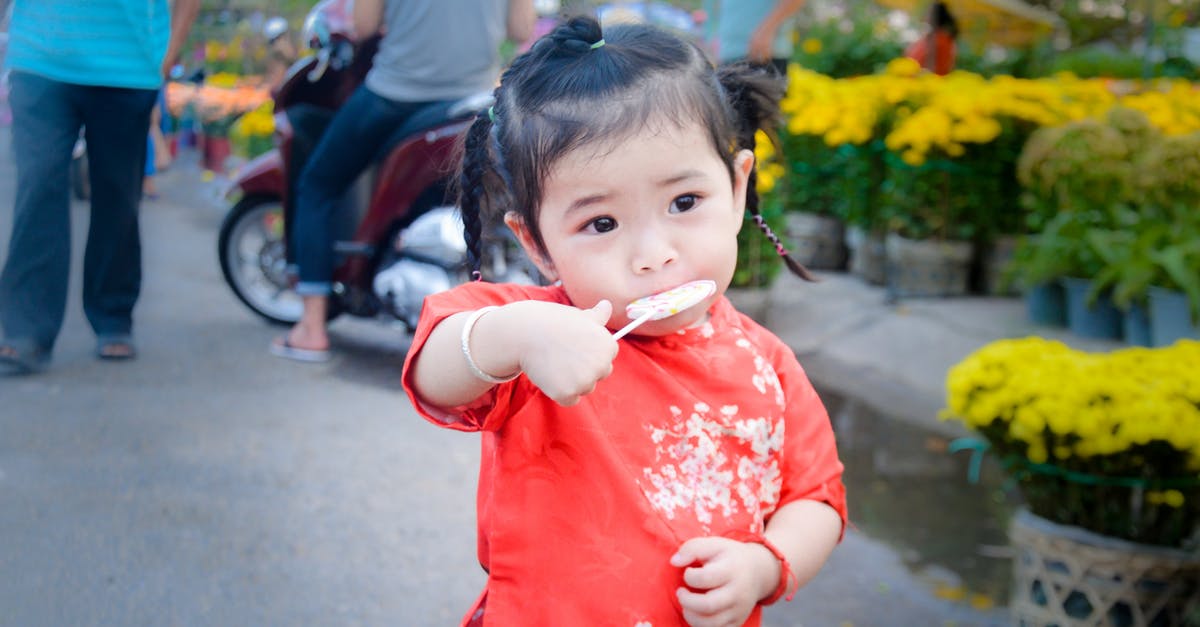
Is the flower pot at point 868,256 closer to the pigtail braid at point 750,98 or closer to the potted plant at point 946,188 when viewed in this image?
the potted plant at point 946,188

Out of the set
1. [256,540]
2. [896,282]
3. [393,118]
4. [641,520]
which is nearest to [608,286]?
[641,520]

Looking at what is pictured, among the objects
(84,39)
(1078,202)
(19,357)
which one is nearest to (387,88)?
(84,39)

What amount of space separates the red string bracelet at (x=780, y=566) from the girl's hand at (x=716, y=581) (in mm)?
29

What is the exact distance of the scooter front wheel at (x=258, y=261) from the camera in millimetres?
5355

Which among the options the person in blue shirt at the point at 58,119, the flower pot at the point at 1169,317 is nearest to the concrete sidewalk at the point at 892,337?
the flower pot at the point at 1169,317

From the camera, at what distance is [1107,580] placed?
2627mm

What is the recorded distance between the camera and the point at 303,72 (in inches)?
196

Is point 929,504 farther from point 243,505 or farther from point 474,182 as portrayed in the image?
point 474,182

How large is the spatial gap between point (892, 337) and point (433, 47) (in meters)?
2.58

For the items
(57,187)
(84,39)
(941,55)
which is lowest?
(941,55)

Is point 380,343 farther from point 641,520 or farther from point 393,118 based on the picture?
point 641,520

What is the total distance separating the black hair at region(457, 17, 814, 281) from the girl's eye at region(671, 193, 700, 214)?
3.4 inches

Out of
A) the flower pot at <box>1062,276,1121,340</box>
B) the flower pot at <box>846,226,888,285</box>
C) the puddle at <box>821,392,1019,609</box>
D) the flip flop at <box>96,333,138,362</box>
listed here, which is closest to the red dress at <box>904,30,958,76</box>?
the flower pot at <box>846,226,888,285</box>

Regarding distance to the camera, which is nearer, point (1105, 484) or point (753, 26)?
point (1105, 484)
